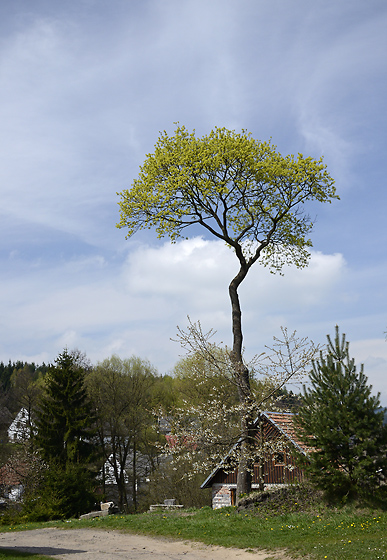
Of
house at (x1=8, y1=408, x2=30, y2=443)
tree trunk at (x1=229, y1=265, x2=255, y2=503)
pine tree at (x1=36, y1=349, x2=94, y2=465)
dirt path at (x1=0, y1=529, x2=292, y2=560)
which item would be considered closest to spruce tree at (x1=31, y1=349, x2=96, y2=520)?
pine tree at (x1=36, y1=349, x2=94, y2=465)

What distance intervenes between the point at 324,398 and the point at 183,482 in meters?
24.5

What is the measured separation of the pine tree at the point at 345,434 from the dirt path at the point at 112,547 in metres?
3.97

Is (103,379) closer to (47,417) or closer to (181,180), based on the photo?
(47,417)

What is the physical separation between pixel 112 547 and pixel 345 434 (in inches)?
282

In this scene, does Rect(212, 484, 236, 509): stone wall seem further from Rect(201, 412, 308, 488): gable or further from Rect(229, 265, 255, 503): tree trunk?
Rect(229, 265, 255, 503): tree trunk

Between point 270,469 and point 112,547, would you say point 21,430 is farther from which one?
point 112,547

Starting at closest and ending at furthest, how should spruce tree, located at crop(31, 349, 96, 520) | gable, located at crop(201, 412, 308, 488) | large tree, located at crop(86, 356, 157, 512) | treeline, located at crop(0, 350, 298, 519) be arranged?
1. gable, located at crop(201, 412, 308, 488)
2. treeline, located at crop(0, 350, 298, 519)
3. spruce tree, located at crop(31, 349, 96, 520)
4. large tree, located at crop(86, 356, 157, 512)

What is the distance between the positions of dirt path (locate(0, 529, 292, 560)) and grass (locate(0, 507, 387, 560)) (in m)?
0.55

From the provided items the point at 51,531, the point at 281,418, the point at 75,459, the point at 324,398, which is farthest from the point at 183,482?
the point at 324,398

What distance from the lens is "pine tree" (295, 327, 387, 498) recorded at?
13992 mm

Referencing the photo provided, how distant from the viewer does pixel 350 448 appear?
1436 centimetres

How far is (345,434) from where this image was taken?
1445 centimetres

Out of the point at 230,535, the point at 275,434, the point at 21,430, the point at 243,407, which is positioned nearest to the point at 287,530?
the point at 230,535

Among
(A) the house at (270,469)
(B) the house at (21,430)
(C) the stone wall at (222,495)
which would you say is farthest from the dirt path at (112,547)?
(B) the house at (21,430)
